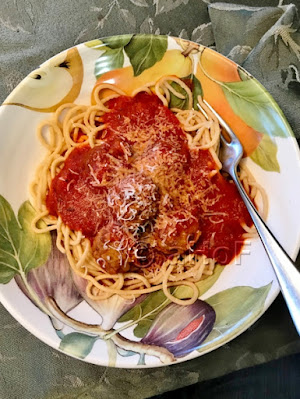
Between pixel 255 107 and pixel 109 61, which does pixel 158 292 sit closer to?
pixel 255 107

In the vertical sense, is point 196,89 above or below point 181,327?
above

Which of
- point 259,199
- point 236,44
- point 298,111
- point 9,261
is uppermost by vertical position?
point 236,44

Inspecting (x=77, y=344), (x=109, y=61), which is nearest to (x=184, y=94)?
(x=109, y=61)

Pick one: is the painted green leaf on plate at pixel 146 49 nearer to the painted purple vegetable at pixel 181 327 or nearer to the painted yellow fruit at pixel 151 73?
the painted yellow fruit at pixel 151 73

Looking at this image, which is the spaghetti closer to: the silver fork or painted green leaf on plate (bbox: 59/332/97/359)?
the silver fork

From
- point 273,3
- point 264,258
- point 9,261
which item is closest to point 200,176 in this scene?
point 264,258

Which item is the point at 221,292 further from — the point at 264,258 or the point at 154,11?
the point at 154,11
